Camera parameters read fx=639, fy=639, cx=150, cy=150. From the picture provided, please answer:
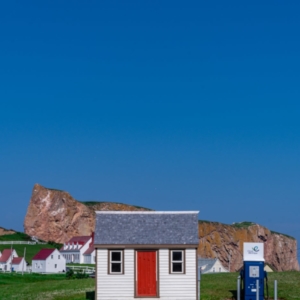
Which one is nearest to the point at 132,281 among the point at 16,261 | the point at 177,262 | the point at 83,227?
the point at 177,262

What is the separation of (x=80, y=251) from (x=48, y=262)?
27874mm

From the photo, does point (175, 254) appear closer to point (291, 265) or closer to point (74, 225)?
point (74, 225)

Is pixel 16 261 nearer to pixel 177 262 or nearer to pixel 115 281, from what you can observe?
pixel 115 281

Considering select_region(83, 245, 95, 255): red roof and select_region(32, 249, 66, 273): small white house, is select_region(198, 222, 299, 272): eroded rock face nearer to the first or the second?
select_region(83, 245, 95, 255): red roof

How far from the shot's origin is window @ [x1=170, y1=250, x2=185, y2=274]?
3059cm

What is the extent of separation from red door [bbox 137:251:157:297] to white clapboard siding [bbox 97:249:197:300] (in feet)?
0.95

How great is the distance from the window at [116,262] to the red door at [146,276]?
2.77ft

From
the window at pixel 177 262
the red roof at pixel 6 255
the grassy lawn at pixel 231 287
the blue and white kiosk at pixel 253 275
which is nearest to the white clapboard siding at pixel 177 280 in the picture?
the window at pixel 177 262

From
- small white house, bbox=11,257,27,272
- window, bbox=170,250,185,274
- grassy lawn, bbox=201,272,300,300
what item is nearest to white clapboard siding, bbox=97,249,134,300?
window, bbox=170,250,185,274

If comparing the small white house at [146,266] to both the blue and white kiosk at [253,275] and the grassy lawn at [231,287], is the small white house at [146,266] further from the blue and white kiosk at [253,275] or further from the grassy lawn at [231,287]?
the blue and white kiosk at [253,275]

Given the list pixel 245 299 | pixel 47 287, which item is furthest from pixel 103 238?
pixel 47 287

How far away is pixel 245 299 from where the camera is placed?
28922mm

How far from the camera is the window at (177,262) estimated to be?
100ft

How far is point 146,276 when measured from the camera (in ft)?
99.9
